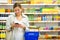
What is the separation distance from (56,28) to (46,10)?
0.64 metres

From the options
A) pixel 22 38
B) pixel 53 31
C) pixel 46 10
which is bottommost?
pixel 53 31

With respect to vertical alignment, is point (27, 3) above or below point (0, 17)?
above

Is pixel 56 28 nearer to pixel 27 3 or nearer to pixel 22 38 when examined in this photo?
pixel 27 3

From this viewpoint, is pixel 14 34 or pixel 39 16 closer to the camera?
pixel 14 34

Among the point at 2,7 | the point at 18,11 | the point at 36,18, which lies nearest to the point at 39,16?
the point at 36,18

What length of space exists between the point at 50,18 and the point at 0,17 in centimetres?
153

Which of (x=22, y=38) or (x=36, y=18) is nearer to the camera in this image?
(x=22, y=38)

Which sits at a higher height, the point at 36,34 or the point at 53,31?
the point at 36,34

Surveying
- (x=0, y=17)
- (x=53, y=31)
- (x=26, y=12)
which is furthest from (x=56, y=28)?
(x=0, y=17)

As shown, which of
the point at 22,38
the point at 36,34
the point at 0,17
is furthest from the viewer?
the point at 0,17

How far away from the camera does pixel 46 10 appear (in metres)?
4.79

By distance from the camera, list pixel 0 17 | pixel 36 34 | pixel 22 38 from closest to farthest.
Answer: pixel 36 34 → pixel 22 38 → pixel 0 17

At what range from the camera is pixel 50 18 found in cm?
486

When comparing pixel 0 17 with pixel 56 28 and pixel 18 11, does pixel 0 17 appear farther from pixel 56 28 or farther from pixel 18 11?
pixel 18 11
